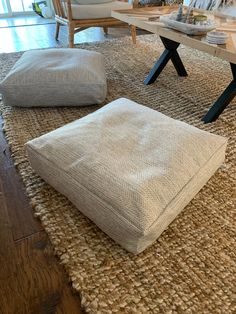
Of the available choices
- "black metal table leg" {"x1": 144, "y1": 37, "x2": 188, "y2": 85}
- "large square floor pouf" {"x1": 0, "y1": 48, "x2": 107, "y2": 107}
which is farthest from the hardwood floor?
"black metal table leg" {"x1": 144, "y1": 37, "x2": 188, "y2": 85}

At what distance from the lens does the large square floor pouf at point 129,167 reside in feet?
2.81

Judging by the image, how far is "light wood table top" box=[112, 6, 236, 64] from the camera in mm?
1365

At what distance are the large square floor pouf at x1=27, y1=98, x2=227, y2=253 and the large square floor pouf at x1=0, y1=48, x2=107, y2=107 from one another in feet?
1.70

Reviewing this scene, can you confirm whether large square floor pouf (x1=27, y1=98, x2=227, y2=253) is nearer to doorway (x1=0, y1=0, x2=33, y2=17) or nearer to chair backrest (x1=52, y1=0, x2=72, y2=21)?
chair backrest (x1=52, y1=0, x2=72, y2=21)

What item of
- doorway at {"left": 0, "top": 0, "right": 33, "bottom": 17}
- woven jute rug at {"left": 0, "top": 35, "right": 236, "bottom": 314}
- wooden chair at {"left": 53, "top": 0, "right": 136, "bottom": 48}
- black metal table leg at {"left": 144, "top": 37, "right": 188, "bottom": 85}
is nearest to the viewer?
woven jute rug at {"left": 0, "top": 35, "right": 236, "bottom": 314}

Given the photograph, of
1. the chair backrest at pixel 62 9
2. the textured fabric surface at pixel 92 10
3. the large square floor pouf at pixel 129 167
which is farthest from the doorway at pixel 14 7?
the large square floor pouf at pixel 129 167

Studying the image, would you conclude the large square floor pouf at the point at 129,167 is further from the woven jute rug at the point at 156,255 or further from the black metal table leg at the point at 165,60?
the black metal table leg at the point at 165,60

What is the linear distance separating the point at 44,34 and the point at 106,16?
3.68ft

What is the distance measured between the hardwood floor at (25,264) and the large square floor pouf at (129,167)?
6.6 inches

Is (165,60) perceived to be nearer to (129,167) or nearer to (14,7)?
(129,167)

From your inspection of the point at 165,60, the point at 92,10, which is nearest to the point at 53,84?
the point at 165,60

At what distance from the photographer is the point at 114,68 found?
2375mm

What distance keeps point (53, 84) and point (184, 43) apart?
767 mm

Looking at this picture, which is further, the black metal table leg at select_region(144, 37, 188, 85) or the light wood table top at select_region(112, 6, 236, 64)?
the black metal table leg at select_region(144, 37, 188, 85)
